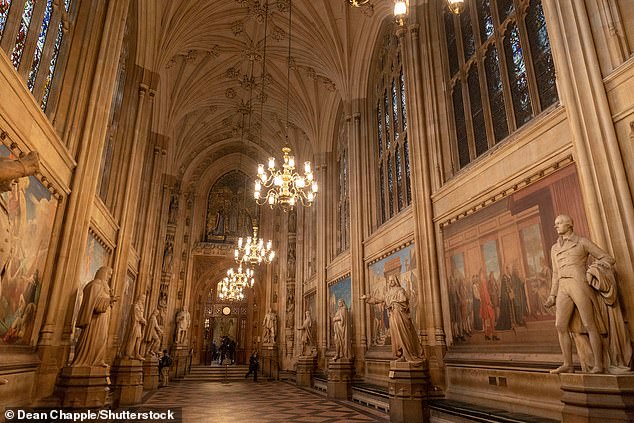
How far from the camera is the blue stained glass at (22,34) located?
5.77 m

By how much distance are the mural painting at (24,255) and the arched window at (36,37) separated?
1590 millimetres

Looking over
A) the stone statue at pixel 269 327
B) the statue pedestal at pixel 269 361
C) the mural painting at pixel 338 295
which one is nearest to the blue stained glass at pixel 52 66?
the mural painting at pixel 338 295

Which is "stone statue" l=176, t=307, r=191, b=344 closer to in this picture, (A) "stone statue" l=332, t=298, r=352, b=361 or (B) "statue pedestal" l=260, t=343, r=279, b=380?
(B) "statue pedestal" l=260, t=343, r=279, b=380

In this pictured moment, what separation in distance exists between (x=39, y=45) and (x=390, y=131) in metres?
8.95

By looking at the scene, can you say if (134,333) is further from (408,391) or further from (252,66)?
(252,66)

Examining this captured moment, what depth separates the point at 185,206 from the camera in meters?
22.9

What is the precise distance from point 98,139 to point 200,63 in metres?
10.5

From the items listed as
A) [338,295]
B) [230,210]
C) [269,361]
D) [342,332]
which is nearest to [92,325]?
[342,332]

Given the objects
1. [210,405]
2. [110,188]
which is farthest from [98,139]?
[210,405]

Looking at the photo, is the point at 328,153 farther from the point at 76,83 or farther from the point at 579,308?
the point at 579,308

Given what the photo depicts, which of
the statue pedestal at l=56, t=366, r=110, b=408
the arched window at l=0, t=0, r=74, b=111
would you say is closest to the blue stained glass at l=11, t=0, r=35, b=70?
the arched window at l=0, t=0, r=74, b=111

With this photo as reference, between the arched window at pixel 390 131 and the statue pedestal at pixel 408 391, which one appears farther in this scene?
the arched window at pixel 390 131

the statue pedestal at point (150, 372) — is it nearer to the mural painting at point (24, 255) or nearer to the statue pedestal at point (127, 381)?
the statue pedestal at point (127, 381)

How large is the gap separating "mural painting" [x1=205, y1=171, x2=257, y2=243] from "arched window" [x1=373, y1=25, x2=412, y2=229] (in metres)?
12.7
